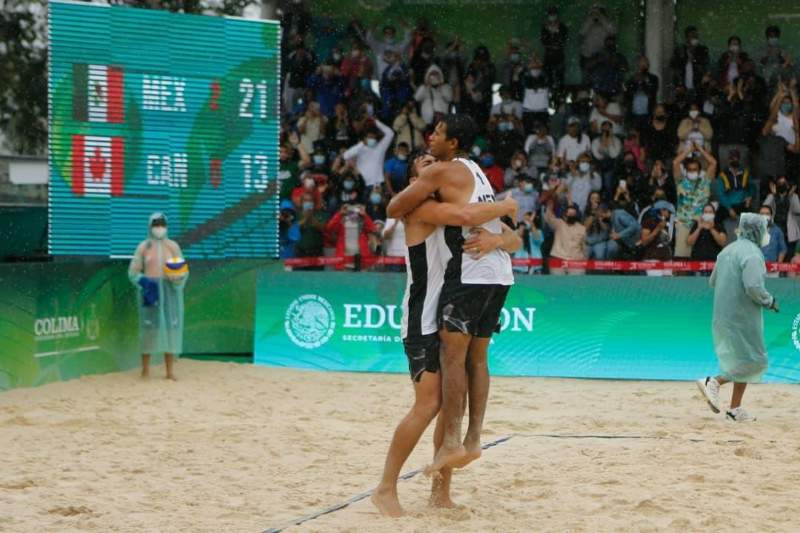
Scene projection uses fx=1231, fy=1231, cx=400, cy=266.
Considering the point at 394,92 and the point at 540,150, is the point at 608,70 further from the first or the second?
the point at 394,92

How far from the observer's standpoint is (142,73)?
1433cm

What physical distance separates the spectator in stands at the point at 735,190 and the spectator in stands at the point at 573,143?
6.40 feet

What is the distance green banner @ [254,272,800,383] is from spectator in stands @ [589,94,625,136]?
4.50m

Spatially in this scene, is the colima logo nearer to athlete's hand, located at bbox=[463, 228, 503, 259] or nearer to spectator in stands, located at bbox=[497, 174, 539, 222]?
spectator in stands, located at bbox=[497, 174, 539, 222]

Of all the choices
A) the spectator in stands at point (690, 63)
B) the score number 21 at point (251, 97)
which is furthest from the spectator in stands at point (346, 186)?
the spectator in stands at point (690, 63)

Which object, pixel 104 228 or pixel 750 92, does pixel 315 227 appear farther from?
pixel 750 92

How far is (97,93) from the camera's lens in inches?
554

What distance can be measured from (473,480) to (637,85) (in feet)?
39.2

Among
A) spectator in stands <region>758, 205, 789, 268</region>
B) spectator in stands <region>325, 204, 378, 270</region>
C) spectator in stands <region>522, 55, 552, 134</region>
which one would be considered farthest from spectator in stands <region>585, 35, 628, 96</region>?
spectator in stands <region>325, 204, 378, 270</region>

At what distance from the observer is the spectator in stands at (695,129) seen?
703 inches

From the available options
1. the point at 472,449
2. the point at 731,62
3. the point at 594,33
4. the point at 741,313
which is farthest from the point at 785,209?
the point at 472,449

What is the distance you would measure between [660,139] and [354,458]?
1063 centimetres

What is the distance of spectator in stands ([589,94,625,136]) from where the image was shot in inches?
723

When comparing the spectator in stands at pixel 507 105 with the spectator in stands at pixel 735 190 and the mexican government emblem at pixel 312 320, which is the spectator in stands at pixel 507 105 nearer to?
the spectator in stands at pixel 735 190
